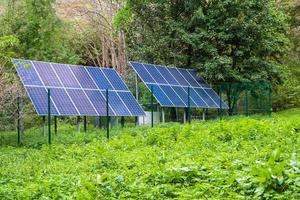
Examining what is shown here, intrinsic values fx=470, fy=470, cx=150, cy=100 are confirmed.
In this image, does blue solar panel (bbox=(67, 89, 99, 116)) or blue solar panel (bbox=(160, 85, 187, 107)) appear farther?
blue solar panel (bbox=(160, 85, 187, 107))

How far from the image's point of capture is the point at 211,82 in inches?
921

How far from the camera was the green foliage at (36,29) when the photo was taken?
88.8 feet

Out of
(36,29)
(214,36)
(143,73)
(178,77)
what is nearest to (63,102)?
(143,73)

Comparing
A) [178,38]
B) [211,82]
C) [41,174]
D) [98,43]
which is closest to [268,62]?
[211,82]

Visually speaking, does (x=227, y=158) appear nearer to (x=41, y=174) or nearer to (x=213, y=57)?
(x=41, y=174)

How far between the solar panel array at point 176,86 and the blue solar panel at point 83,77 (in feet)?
8.23

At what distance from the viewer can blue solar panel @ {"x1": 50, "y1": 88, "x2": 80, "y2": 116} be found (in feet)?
46.5

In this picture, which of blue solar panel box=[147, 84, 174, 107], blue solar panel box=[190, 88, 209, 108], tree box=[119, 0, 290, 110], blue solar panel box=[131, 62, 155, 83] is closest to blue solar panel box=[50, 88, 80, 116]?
blue solar panel box=[147, 84, 174, 107]

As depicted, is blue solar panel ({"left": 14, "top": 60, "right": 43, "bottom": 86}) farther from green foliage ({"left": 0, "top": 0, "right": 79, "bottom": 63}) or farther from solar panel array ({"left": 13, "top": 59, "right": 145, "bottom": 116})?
green foliage ({"left": 0, "top": 0, "right": 79, "bottom": 63})

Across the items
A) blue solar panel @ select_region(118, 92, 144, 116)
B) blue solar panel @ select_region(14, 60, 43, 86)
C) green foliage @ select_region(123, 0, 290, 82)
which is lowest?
blue solar panel @ select_region(118, 92, 144, 116)

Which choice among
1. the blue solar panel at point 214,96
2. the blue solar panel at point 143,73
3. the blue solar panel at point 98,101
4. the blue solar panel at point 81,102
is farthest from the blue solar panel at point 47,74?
the blue solar panel at point 214,96

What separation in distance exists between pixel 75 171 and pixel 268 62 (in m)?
18.1

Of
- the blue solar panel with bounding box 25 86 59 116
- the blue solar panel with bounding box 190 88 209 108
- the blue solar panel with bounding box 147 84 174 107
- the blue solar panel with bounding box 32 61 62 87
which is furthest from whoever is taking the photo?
the blue solar panel with bounding box 190 88 209 108

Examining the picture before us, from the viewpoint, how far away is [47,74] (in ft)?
51.6
